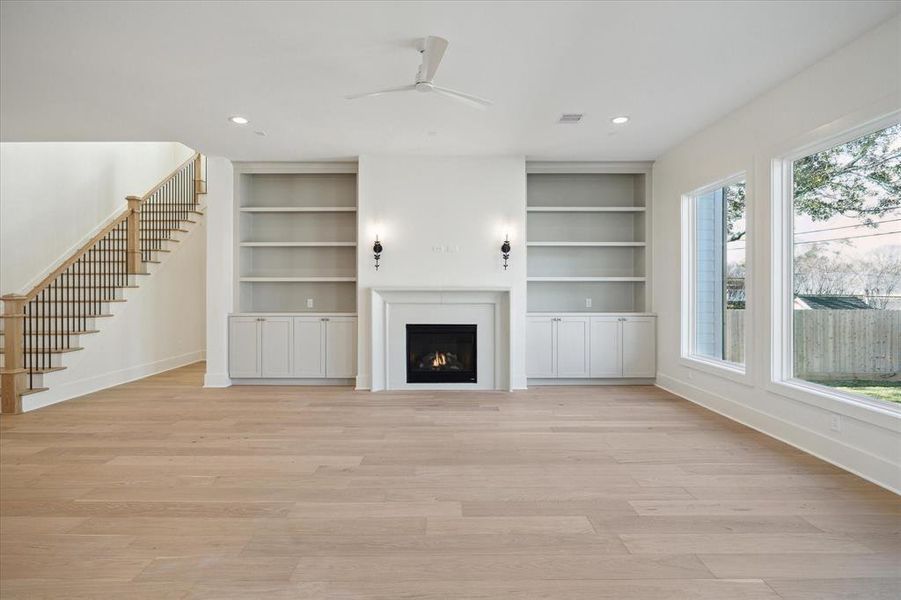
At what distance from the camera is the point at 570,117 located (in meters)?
4.44

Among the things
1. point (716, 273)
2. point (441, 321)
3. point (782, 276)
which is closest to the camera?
point (782, 276)

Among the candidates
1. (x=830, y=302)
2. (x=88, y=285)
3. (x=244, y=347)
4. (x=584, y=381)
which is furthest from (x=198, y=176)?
(x=830, y=302)

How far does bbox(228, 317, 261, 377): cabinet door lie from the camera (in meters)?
5.89

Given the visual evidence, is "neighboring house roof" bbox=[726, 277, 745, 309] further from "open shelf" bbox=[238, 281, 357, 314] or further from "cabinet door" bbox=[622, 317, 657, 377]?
"open shelf" bbox=[238, 281, 357, 314]

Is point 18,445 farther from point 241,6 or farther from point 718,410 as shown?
point 718,410

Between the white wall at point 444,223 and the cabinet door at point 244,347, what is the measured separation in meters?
1.35

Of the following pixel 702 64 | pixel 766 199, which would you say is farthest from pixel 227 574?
pixel 766 199

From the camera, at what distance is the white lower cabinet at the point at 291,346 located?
589 cm

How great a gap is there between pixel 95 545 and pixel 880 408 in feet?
14.5

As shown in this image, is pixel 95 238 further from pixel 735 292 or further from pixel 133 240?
pixel 735 292

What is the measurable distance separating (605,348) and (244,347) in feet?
15.0

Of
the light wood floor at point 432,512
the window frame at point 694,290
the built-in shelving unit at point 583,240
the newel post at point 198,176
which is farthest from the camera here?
the newel post at point 198,176

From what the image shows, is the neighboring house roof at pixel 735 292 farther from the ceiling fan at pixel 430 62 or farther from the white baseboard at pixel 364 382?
the white baseboard at pixel 364 382

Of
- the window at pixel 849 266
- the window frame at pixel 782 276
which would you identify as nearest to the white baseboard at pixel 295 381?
the window frame at pixel 782 276
